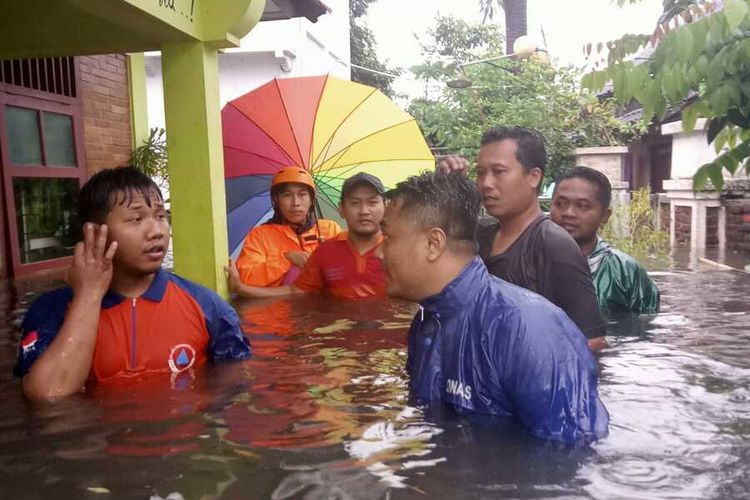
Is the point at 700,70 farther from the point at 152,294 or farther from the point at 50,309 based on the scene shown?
the point at 50,309

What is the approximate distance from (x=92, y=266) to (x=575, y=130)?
40.3 ft

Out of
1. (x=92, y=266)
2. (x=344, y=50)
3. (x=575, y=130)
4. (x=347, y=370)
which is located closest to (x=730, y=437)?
(x=347, y=370)

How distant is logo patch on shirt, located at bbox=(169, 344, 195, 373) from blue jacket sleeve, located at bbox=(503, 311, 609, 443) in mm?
1641

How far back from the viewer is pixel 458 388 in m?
2.49

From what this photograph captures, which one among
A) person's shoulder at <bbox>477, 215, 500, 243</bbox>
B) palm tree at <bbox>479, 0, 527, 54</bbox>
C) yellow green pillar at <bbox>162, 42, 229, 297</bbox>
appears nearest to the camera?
person's shoulder at <bbox>477, 215, 500, 243</bbox>

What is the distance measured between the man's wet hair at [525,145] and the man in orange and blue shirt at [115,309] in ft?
5.17

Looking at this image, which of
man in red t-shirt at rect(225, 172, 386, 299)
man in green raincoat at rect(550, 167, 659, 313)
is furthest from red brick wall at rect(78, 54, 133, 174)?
man in green raincoat at rect(550, 167, 659, 313)

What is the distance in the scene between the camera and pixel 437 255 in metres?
2.53

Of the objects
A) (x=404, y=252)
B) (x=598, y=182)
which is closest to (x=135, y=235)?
(x=404, y=252)

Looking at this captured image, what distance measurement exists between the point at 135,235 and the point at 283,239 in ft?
10.0

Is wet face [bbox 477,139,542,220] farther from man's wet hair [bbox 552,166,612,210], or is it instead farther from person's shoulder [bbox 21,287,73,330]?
person's shoulder [bbox 21,287,73,330]

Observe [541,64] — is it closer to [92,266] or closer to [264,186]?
[264,186]

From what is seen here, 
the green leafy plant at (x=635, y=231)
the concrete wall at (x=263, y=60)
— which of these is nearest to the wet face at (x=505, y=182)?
the green leafy plant at (x=635, y=231)

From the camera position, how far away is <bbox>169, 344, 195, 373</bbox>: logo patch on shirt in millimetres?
3318
